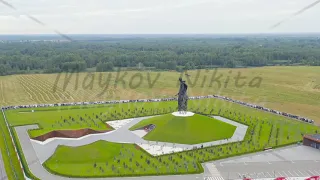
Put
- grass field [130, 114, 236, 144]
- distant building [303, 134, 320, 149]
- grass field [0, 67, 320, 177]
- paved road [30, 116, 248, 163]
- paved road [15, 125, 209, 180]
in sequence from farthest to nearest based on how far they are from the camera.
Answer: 1. grass field [0, 67, 320, 177]
2. grass field [130, 114, 236, 144]
3. distant building [303, 134, 320, 149]
4. paved road [30, 116, 248, 163]
5. paved road [15, 125, 209, 180]

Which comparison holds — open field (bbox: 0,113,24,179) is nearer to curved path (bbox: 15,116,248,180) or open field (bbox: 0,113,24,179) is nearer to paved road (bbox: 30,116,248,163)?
curved path (bbox: 15,116,248,180)

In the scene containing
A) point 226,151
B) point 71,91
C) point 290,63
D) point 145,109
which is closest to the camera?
point 226,151

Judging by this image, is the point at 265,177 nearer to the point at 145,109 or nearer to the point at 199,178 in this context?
the point at 199,178

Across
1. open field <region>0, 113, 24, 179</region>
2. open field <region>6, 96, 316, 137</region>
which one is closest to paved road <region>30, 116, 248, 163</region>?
open field <region>0, 113, 24, 179</region>

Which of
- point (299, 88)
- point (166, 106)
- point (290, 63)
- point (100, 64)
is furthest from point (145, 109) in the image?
point (290, 63)

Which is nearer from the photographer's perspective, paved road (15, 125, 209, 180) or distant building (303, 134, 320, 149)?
paved road (15, 125, 209, 180)

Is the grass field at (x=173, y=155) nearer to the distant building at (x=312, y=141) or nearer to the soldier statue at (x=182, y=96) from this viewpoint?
the distant building at (x=312, y=141)

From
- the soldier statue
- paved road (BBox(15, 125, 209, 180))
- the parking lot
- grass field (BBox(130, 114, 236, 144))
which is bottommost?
paved road (BBox(15, 125, 209, 180))
